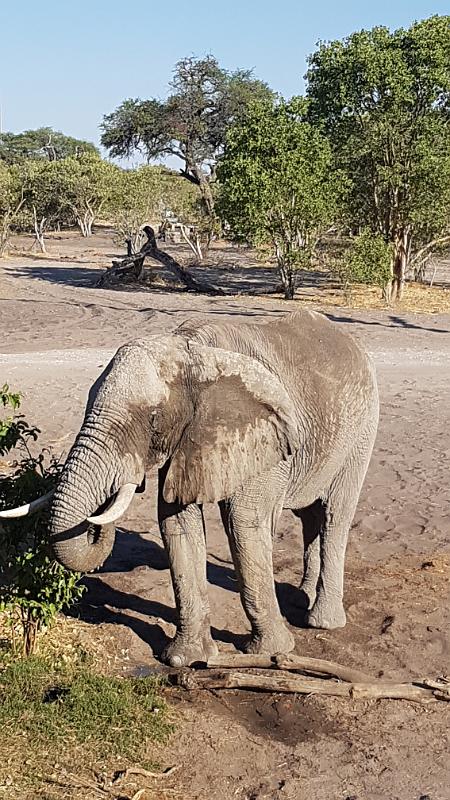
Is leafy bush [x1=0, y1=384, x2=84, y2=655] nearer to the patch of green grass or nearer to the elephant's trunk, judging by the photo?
the patch of green grass

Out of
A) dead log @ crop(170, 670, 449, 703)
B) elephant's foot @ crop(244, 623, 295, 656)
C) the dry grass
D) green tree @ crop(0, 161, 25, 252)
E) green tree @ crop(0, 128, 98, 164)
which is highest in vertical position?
green tree @ crop(0, 128, 98, 164)

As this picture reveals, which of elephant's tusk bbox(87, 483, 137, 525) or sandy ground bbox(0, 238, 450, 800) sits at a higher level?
elephant's tusk bbox(87, 483, 137, 525)

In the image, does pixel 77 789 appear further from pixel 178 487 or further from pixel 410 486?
pixel 410 486

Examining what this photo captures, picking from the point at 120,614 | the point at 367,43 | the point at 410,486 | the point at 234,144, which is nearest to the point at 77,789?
the point at 120,614

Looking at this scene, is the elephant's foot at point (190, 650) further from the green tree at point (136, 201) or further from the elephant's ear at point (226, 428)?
the green tree at point (136, 201)

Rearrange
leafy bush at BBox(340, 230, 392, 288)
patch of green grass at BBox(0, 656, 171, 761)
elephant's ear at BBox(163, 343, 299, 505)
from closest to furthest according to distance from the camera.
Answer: patch of green grass at BBox(0, 656, 171, 761) → elephant's ear at BBox(163, 343, 299, 505) → leafy bush at BBox(340, 230, 392, 288)

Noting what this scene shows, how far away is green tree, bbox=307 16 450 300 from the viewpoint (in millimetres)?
21141

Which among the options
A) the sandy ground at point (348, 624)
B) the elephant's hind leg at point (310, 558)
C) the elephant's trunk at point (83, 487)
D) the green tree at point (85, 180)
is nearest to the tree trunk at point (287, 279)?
the sandy ground at point (348, 624)

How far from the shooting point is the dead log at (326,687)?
5148 millimetres

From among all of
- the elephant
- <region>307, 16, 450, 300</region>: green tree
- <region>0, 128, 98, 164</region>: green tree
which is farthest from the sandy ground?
<region>0, 128, 98, 164</region>: green tree

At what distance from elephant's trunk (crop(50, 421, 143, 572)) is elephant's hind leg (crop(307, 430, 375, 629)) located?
184 centimetres

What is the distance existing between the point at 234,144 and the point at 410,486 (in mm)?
14315

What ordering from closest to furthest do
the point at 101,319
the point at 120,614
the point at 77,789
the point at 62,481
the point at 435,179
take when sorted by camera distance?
the point at 77,789 < the point at 62,481 < the point at 120,614 < the point at 101,319 < the point at 435,179

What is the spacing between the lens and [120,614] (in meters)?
6.27
